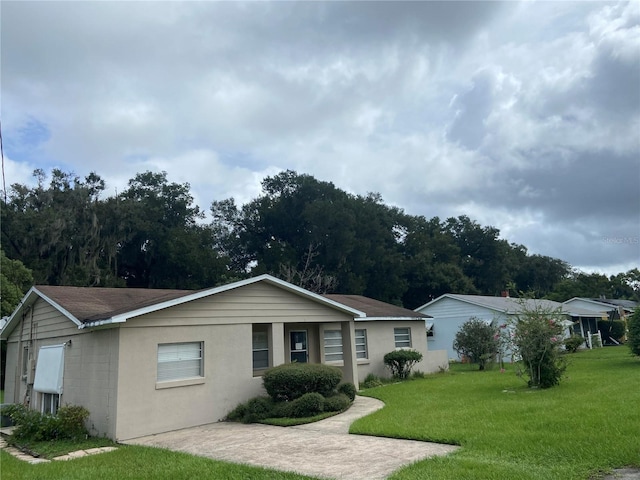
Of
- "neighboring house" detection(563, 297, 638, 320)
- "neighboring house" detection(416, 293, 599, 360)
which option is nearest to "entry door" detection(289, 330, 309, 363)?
"neighboring house" detection(416, 293, 599, 360)

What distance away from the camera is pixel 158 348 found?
433 inches

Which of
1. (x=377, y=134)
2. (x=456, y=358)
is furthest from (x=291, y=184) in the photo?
(x=377, y=134)

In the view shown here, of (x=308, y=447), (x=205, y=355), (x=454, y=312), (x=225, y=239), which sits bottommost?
(x=308, y=447)

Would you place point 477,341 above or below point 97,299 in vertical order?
below

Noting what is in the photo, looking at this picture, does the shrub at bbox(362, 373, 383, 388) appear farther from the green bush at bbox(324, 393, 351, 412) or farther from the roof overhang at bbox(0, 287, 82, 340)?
the roof overhang at bbox(0, 287, 82, 340)

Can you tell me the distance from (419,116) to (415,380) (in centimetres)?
962

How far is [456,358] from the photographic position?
92.6ft

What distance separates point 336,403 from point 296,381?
109 cm

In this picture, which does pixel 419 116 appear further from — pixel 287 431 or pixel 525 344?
pixel 287 431

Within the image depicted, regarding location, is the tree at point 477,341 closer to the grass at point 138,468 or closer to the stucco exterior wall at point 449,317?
the stucco exterior wall at point 449,317

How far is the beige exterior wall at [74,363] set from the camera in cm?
1039

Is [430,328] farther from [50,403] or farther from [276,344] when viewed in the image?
[50,403]

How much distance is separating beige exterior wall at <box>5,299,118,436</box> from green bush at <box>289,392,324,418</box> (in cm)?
388

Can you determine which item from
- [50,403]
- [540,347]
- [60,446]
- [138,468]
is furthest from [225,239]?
[138,468]
